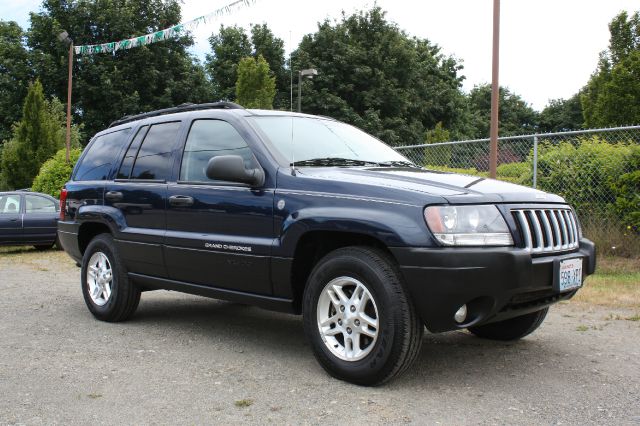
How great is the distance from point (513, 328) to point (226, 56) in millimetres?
40388

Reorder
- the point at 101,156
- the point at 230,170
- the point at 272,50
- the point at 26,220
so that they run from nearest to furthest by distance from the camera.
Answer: the point at 230,170 → the point at 101,156 → the point at 26,220 → the point at 272,50

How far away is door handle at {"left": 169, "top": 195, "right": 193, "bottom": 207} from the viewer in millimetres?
4988

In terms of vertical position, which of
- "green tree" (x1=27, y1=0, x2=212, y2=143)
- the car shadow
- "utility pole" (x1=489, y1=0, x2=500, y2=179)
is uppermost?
"green tree" (x1=27, y1=0, x2=212, y2=143)

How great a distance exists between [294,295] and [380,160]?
4.41 ft

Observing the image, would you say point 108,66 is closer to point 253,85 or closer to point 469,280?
point 253,85

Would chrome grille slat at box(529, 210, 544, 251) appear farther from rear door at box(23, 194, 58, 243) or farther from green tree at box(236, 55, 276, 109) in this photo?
green tree at box(236, 55, 276, 109)

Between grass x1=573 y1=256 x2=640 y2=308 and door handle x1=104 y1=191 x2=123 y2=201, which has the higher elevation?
door handle x1=104 y1=191 x2=123 y2=201

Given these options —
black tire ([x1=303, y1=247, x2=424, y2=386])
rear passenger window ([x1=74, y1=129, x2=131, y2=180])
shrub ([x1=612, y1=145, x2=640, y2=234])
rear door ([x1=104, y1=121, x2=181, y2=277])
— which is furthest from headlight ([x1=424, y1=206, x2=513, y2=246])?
shrub ([x1=612, y1=145, x2=640, y2=234])

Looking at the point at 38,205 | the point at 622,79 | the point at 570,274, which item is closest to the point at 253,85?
the point at 38,205

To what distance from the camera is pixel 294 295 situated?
4383 millimetres

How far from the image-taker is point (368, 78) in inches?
1547

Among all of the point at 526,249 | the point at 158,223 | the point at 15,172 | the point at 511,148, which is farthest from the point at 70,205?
the point at 15,172

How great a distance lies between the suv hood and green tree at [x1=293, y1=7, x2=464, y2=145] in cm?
3323

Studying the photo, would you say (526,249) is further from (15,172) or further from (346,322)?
(15,172)
